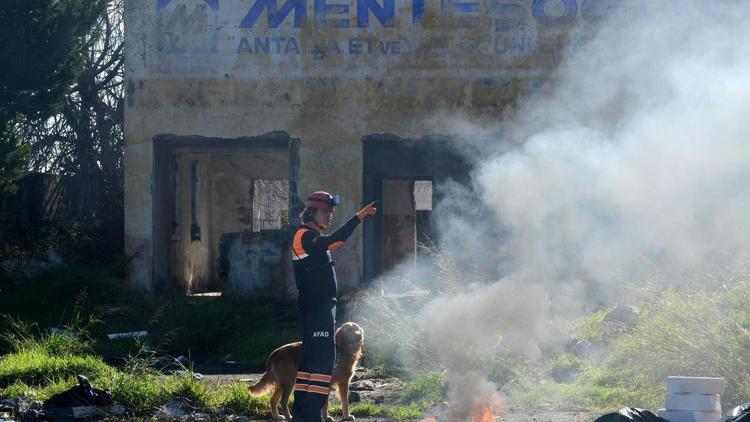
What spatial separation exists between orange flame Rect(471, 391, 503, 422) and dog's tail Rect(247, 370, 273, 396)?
1878 millimetres

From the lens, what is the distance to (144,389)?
10.2 metres

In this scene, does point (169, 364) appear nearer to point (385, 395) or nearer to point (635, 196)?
point (385, 395)

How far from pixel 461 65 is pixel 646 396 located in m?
10.4

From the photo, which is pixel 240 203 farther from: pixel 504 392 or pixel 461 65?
pixel 504 392

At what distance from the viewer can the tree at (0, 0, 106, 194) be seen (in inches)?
736

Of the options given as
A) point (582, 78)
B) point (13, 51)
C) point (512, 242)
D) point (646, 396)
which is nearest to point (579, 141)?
point (512, 242)

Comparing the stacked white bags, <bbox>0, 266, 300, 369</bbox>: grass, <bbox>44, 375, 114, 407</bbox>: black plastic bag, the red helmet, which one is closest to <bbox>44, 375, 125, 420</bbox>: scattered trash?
<bbox>44, 375, 114, 407</bbox>: black plastic bag

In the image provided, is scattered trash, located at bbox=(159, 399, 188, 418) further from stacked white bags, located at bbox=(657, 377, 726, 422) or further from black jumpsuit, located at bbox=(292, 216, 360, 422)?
stacked white bags, located at bbox=(657, 377, 726, 422)

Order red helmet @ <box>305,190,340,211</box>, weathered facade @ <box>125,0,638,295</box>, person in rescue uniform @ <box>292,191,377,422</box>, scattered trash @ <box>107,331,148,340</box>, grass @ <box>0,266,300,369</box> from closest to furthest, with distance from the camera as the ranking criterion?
person in rescue uniform @ <box>292,191,377,422</box> < red helmet @ <box>305,190,340,211</box> < grass @ <box>0,266,300,369</box> < scattered trash @ <box>107,331,148,340</box> < weathered facade @ <box>125,0,638,295</box>

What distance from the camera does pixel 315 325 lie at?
29.2 feet

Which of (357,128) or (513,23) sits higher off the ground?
(513,23)

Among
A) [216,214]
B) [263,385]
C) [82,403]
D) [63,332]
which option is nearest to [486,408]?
[263,385]

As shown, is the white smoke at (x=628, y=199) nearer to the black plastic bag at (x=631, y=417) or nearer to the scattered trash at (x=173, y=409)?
the scattered trash at (x=173, y=409)

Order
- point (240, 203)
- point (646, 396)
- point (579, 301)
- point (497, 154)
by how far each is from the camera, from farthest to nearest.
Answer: point (240, 203)
point (497, 154)
point (579, 301)
point (646, 396)
